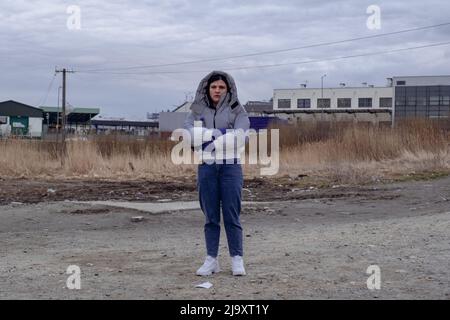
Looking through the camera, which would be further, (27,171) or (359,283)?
(27,171)

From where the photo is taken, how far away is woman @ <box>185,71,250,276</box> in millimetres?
6219

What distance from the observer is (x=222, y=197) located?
6312 mm

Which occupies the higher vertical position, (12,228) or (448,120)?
(448,120)

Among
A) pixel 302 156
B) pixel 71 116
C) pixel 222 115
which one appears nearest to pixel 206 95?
pixel 222 115

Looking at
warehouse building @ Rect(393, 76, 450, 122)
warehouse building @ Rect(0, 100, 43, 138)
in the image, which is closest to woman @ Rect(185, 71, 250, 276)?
warehouse building @ Rect(0, 100, 43, 138)

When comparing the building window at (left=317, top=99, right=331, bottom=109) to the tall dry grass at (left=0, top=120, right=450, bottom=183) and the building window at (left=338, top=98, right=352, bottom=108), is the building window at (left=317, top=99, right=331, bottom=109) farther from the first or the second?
the tall dry grass at (left=0, top=120, right=450, bottom=183)

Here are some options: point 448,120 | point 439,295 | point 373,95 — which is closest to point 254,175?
point 448,120

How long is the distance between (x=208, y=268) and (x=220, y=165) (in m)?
1.05

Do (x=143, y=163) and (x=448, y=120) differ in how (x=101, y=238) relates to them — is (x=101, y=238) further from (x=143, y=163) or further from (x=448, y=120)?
(x=448, y=120)

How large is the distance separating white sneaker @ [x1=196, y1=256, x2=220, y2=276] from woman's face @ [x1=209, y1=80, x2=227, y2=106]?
1597mm

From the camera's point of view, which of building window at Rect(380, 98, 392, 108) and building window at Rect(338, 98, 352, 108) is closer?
building window at Rect(380, 98, 392, 108)

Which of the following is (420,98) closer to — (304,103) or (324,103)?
(324,103)
